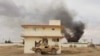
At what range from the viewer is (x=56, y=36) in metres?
43.8

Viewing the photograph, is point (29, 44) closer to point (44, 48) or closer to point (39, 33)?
point (39, 33)

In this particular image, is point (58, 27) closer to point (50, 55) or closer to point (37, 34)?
point (37, 34)

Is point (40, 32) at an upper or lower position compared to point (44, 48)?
upper

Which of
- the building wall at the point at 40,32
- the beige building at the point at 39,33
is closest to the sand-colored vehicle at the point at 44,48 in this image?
the beige building at the point at 39,33

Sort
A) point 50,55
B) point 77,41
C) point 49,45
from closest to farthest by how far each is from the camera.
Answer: point 50,55, point 49,45, point 77,41

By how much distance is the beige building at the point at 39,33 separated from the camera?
144 ft

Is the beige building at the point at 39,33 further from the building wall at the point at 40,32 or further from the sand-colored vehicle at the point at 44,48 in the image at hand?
the sand-colored vehicle at the point at 44,48

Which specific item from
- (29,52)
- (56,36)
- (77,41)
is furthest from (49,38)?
(77,41)

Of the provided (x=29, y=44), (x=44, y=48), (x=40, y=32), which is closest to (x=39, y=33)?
(x=40, y=32)

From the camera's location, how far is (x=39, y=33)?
44344 millimetres

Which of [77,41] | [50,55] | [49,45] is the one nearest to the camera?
[50,55]

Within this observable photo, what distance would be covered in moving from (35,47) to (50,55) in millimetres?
3042

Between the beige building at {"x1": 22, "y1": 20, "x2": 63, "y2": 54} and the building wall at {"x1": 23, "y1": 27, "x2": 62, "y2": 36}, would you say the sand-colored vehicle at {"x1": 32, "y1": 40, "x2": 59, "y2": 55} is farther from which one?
the building wall at {"x1": 23, "y1": 27, "x2": 62, "y2": 36}

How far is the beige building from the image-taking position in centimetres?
4384
